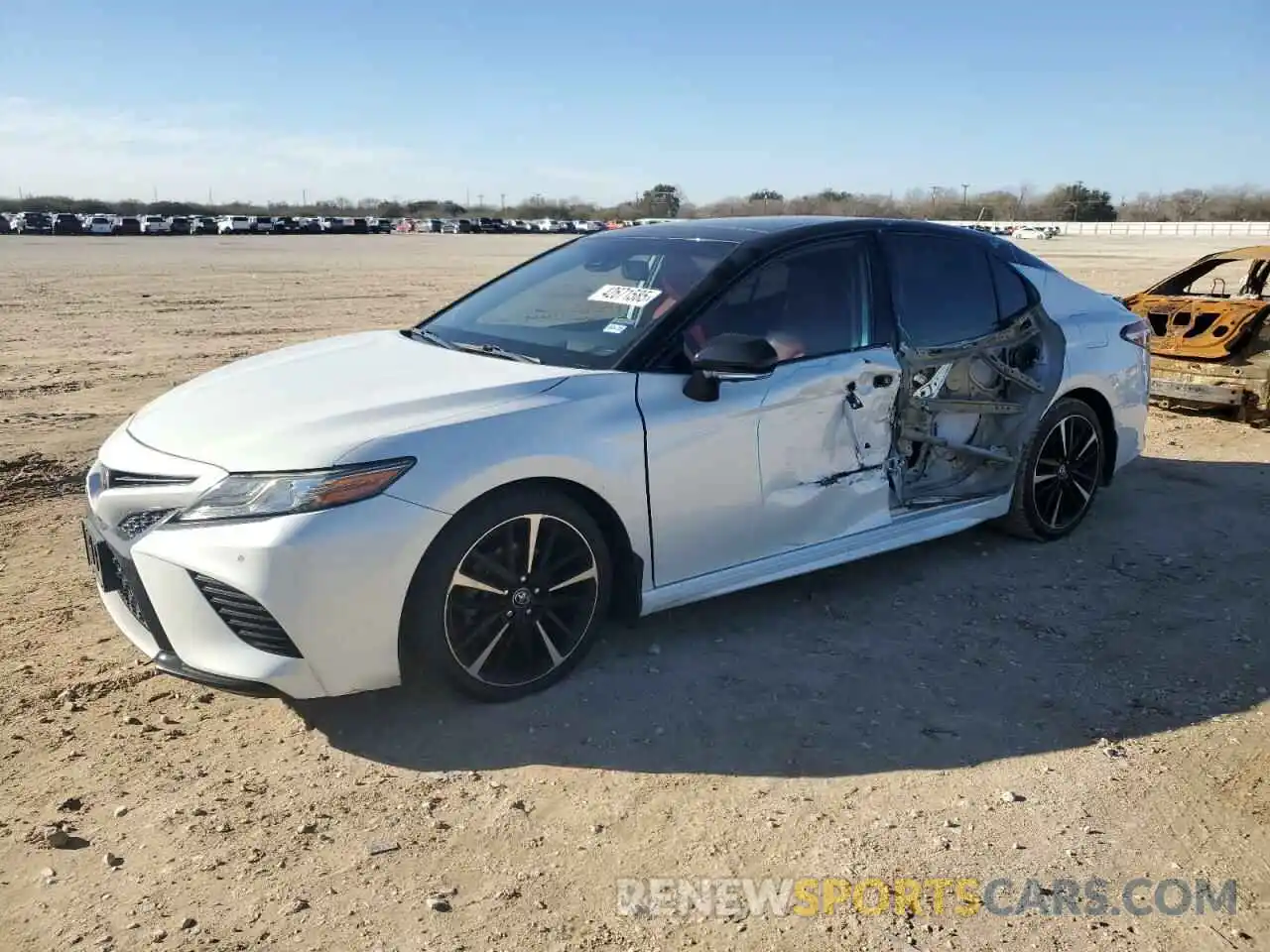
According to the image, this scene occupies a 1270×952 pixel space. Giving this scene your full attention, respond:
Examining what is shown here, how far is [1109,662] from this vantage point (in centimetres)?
425

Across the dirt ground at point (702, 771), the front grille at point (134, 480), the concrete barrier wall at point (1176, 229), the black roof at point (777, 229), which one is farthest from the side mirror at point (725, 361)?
the concrete barrier wall at point (1176, 229)

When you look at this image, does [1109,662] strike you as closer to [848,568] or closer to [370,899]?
[848,568]

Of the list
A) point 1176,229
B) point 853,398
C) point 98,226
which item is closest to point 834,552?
point 853,398

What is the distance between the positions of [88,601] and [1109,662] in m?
4.34

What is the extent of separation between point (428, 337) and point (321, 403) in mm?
1152

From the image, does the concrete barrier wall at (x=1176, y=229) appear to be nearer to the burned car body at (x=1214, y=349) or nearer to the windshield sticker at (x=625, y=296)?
the burned car body at (x=1214, y=349)

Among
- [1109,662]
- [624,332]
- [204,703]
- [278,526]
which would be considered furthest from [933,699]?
[204,703]

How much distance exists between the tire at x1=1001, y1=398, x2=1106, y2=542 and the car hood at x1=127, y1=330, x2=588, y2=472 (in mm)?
2770

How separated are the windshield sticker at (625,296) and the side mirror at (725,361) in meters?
0.43

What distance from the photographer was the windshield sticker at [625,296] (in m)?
4.30

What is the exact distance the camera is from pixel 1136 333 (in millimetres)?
5887

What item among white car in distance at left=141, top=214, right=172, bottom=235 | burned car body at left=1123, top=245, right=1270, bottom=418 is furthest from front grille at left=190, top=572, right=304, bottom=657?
white car in distance at left=141, top=214, right=172, bottom=235

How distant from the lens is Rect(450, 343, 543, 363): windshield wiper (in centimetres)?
414

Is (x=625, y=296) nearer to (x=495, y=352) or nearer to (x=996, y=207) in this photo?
(x=495, y=352)
